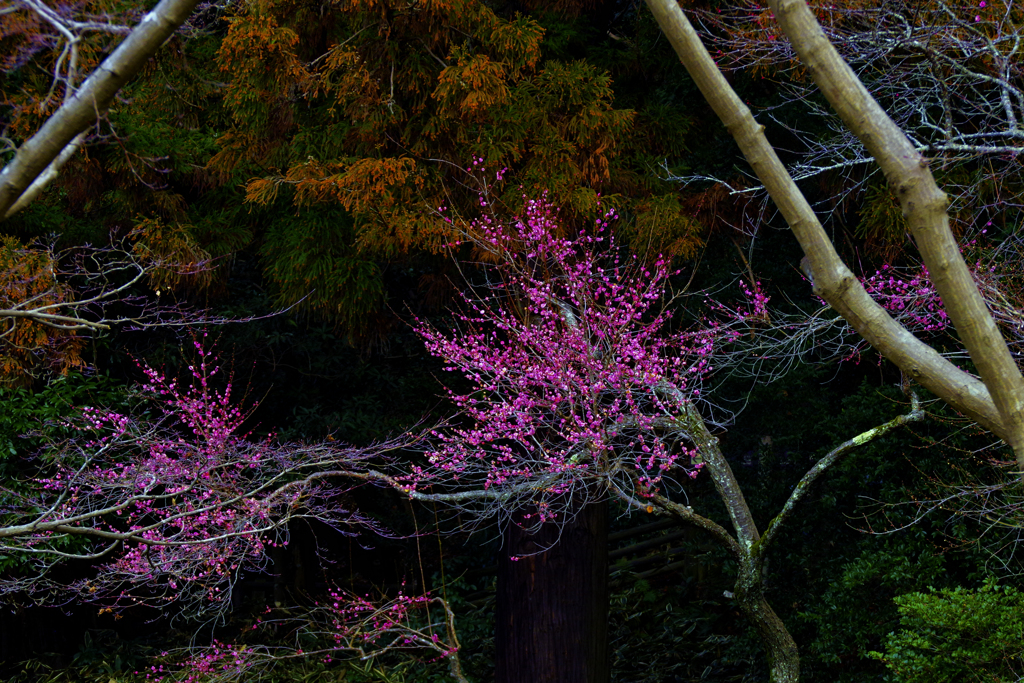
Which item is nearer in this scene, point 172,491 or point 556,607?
point 172,491

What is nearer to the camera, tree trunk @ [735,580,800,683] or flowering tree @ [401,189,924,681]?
flowering tree @ [401,189,924,681]

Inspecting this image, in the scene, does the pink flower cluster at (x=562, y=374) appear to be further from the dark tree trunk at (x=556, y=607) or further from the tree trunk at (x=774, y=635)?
the tree trunk at (x=774, y=635)

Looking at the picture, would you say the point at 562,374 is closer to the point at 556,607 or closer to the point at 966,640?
the point at 556,607

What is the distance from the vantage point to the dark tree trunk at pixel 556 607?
651cm

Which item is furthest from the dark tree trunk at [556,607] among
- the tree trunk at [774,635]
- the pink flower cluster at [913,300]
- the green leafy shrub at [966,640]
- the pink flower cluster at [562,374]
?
→ the pink flower cluster at [913,300]

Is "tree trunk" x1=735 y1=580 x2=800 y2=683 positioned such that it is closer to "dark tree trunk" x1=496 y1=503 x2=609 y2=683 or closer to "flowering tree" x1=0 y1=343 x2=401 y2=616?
"dark tree trunk" x1=496 y1=503 x2=609 y2=683

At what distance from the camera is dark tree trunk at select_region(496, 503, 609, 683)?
6.51 metres

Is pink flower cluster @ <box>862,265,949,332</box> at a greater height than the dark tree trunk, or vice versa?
pink flower cluster @ <box>862,265,949,332</box>

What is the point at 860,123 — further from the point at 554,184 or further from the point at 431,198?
the point at 431,198

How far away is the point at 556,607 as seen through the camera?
6.51m

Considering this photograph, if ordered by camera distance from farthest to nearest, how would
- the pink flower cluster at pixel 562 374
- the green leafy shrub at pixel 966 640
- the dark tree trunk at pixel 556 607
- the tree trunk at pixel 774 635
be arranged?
1. the dark tree trunk at pixel 556 607
2. the tree trunk at pixel 774 635
3. the pink flower cluster at pixel 562 374
4. the green leafy shrub at pixel 966 640

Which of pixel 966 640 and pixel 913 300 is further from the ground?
pixel 913 300

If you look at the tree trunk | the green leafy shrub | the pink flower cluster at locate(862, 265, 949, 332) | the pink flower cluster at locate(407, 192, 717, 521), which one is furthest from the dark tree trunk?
the pink flower cluster at locate(862, 265, 949, 332)

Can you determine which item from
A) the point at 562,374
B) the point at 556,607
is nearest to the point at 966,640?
the point at 562,374
